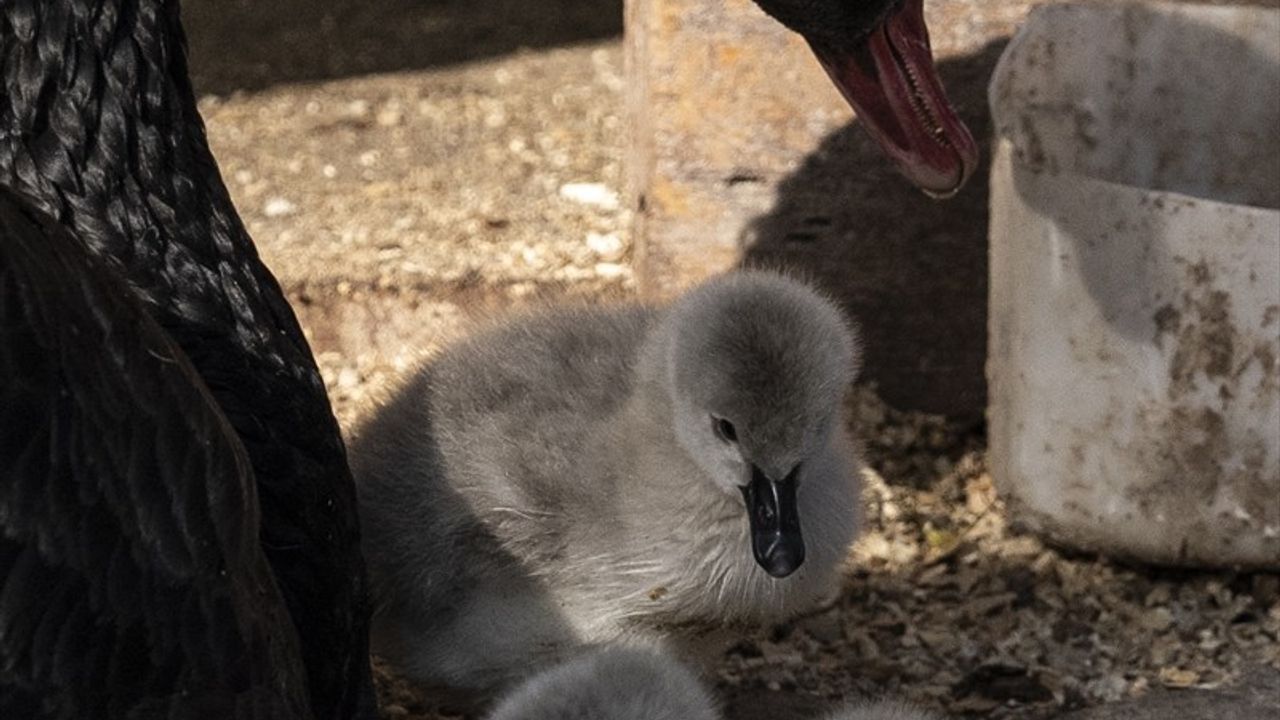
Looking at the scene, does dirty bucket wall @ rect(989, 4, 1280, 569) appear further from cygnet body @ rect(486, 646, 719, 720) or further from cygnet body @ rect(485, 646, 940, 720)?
cygnet body @ rect(486, 646, 719, 720)

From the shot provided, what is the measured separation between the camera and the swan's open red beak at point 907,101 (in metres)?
2.98

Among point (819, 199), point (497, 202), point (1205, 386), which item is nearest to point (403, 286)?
point (497, 202)

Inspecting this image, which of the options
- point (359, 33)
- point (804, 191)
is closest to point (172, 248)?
point (804, 191)

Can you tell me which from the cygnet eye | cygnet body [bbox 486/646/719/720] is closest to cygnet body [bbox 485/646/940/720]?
cygnet body [bbox 486/646/719/720]

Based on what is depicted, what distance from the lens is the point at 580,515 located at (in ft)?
9.30

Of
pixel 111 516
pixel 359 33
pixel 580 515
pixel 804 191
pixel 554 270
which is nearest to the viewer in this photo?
pixel 111 516

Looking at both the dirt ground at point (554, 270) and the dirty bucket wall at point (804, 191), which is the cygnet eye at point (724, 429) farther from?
the dirty bucket wall at point (804, 191)

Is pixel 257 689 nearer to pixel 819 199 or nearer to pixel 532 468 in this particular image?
pixel 532 468

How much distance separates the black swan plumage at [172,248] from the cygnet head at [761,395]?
445 mm

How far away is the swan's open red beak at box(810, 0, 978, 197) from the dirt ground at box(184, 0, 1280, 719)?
600 millimetres

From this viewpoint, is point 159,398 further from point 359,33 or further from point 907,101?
point 359,33

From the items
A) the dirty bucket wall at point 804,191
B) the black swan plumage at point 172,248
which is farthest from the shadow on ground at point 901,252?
the black swan plumage at point 172,248

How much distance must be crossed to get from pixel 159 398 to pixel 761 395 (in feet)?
2.75

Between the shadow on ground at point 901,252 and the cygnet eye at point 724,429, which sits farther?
the shadow on ground at point 901,252
